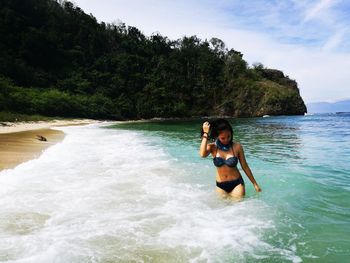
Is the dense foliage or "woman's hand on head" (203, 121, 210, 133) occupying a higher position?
the dense foliage

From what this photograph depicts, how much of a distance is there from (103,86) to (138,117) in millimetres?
12455

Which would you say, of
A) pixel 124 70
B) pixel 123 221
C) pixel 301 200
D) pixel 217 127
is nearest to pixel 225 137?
pixel 217 127

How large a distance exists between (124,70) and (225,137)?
80204 millimetres

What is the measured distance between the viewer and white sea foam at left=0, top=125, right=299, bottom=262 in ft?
15.3

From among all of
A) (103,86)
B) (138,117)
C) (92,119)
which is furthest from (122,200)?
(103,86)

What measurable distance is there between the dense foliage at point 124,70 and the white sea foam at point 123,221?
50939mm

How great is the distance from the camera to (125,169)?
11117 mm

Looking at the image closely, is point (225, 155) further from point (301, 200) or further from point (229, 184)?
point (301, 200)

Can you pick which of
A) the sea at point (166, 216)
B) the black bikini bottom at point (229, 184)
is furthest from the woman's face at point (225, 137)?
the sea at point (166, 216)

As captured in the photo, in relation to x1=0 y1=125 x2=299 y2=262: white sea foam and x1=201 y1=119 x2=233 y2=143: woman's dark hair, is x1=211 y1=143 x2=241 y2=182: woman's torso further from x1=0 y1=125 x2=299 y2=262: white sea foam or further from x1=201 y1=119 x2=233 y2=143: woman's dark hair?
x1=0 y1=125 x2=299 y2=262: white sea foam

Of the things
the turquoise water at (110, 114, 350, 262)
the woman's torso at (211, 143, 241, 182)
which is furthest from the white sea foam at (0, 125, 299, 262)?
the woman's torso at (211, 143, 241, 182)

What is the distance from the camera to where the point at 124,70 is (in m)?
84.1

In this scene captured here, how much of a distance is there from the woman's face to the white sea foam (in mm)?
1297

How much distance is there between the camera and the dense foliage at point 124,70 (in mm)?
70562
